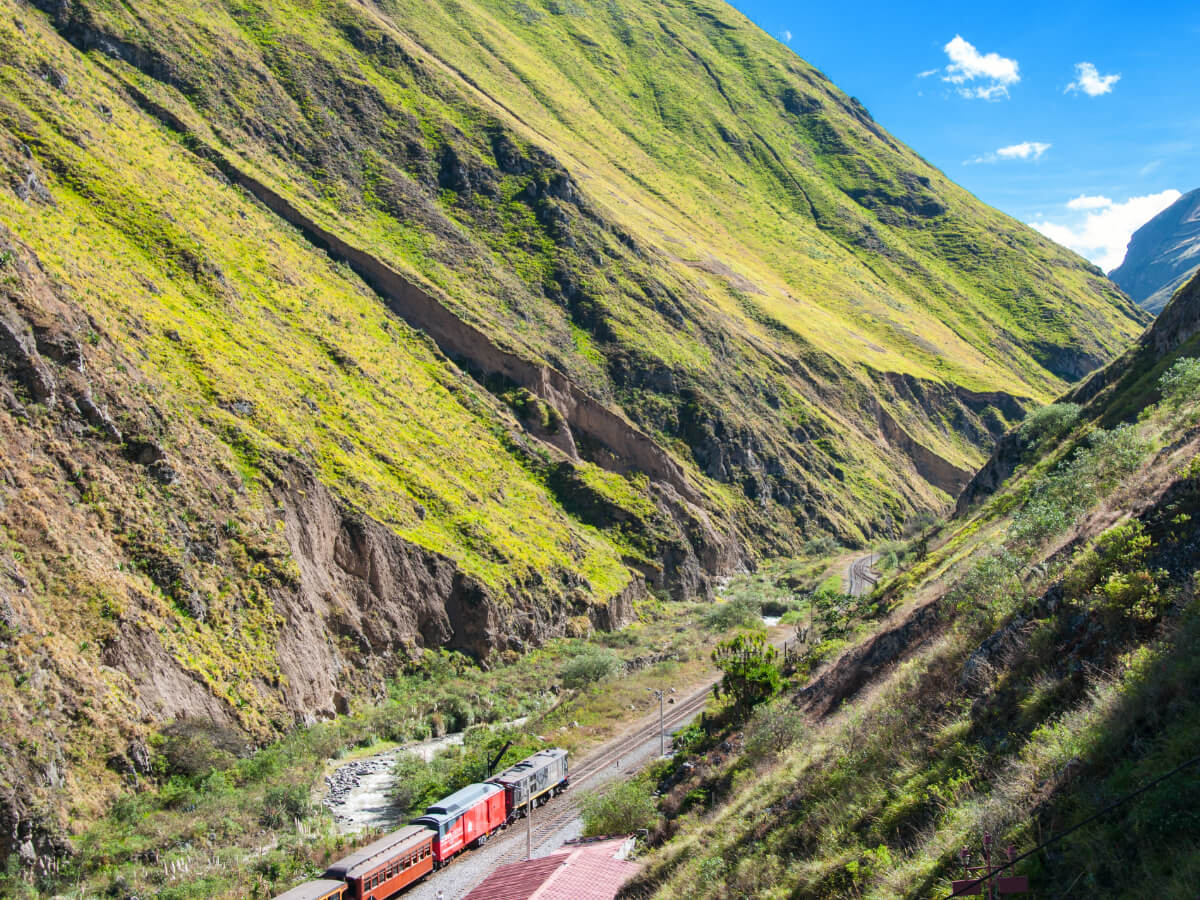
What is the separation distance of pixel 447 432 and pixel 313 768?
28.4m

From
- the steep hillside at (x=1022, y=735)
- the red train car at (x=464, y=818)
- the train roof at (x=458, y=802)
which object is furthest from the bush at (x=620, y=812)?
the train roof at (x=458, y=802)

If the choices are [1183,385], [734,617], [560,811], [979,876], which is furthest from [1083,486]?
[734,617]

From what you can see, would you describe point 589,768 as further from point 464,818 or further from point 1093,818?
→ point 1093,818

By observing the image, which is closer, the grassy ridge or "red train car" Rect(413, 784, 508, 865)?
"red train car" Rect(413, 784, 508, 865)

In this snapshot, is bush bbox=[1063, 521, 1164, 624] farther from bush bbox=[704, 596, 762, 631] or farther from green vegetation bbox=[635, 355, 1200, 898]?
bush bbox=[704, 596, 762, 631]

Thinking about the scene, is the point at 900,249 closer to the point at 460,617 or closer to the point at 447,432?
the point at 447,432

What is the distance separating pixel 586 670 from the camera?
137 feet

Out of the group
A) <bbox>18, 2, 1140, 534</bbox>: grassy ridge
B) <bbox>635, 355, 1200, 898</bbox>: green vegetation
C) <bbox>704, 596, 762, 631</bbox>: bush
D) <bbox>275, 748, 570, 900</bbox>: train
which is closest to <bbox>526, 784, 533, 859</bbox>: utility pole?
<bbox>275, 748, 570, 900</bbox>: train

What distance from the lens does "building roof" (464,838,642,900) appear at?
1764 cm

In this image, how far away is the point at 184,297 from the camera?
139 ft

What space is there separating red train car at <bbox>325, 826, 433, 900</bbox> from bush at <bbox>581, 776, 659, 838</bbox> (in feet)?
16.5

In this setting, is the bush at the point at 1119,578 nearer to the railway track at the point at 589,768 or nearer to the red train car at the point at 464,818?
the red train car at the point at 464,818

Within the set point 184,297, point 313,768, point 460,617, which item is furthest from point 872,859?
point 184,297

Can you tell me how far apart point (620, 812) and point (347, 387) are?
33108 mm
